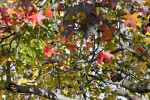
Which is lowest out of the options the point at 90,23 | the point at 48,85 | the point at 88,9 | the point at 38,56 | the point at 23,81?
the point at 48,85

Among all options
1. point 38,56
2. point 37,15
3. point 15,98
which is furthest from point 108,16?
point 15,98

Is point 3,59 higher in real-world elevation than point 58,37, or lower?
lower

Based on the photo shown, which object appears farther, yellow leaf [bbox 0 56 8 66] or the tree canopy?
yellow leaf [bbox 0 56 8 66]

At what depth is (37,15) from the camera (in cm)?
224

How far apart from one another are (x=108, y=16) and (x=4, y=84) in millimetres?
2270

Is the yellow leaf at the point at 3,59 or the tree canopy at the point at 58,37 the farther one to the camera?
the yellow leaf at the point at 3,59

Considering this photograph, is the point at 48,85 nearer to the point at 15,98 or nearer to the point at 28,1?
the point at 15,98

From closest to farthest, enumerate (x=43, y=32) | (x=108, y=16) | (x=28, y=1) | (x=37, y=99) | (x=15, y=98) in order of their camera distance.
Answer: (x=28, y=1), (x=43, y=32), (x=108, y=16), (x=15, y=98), (x=37, y=99)

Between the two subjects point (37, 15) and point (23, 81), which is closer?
point (37, 15)

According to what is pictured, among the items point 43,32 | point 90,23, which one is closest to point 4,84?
point 43,32

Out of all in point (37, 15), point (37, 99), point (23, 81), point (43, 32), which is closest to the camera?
point (37, 15)

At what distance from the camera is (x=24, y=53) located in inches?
118

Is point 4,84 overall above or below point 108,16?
below

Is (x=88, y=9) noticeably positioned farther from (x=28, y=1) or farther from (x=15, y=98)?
(x=15, y=98)
